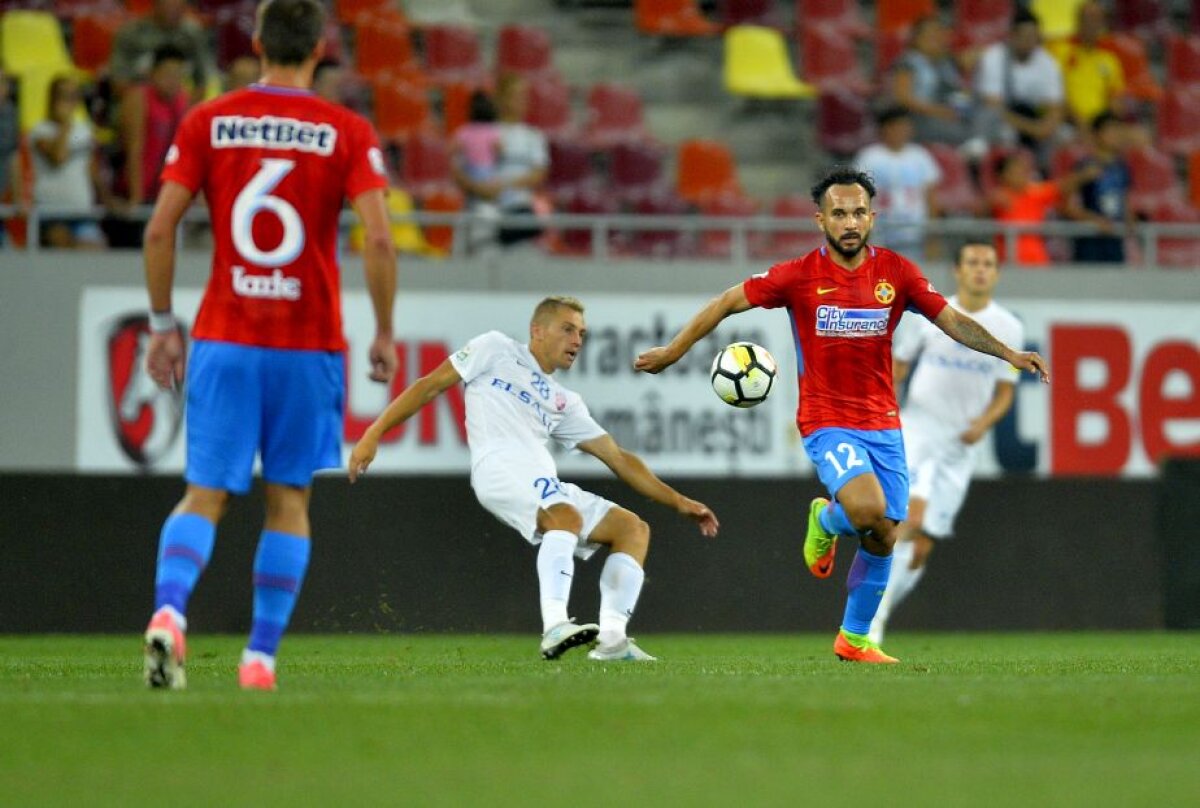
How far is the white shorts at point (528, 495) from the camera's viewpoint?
366 inches

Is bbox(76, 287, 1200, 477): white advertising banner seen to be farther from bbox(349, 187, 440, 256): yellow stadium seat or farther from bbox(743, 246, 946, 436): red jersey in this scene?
bbox(743, 246, 946, 436): red jersey

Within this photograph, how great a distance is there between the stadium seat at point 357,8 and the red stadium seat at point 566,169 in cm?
194

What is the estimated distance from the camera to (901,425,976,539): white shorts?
1228 centimetres

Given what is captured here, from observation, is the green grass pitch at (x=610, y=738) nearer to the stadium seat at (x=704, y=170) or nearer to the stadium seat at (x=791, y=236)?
the stadium seat at (x=791, y=236)

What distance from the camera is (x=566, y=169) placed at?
16.5 meters

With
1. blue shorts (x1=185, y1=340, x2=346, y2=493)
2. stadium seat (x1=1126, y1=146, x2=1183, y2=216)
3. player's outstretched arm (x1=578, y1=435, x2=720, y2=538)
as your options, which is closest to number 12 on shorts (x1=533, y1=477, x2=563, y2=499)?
player's outstretched arm (x1=578, y1=435, x2=720, y2=538)

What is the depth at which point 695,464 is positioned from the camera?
15195 mm

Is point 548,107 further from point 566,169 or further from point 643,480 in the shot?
point 643,480

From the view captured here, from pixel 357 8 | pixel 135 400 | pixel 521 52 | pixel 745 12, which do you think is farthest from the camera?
pixel 745 12

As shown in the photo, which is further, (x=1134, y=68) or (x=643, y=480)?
(x=1134, y=68)

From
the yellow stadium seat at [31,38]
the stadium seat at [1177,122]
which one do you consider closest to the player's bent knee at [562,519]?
the yellow stadium seat at [31,38]

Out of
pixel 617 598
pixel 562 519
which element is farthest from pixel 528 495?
pixel 617 598

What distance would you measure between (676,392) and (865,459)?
6223 mm

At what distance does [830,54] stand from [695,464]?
15.5 feet
